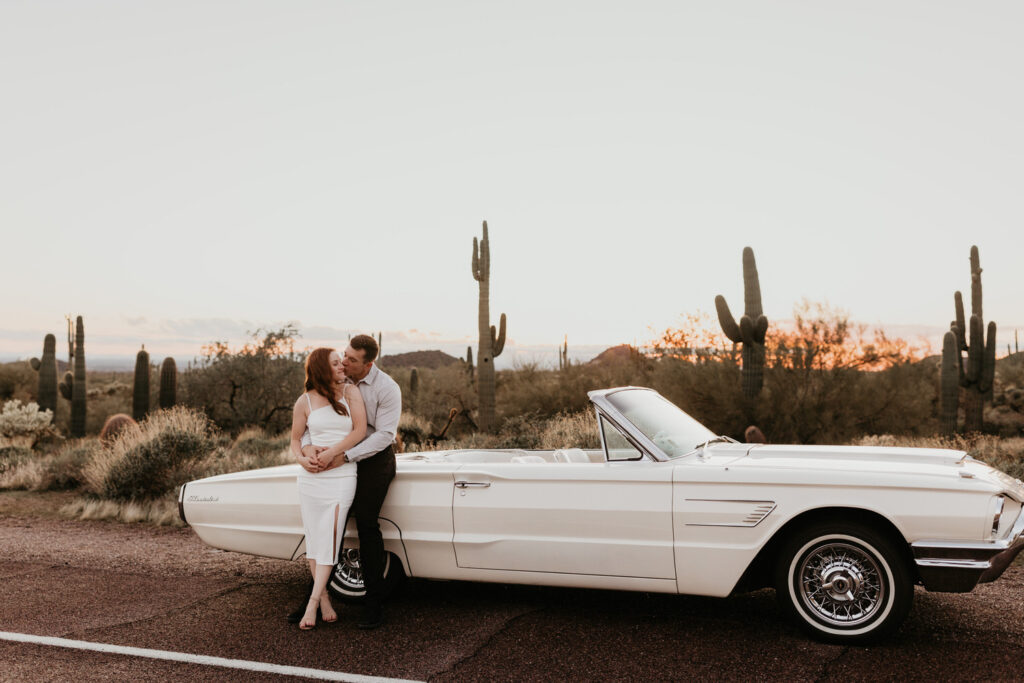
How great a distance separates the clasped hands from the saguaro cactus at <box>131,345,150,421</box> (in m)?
20.9

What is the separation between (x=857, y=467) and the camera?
496cm

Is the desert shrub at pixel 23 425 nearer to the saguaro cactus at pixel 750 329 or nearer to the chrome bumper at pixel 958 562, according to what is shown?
the saguaro cactus at pixel 750 329

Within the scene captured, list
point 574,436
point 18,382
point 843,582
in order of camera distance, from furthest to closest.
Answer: point 18,382 → point 574,436 → point 843,582

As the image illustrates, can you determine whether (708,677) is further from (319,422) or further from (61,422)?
(61,422)

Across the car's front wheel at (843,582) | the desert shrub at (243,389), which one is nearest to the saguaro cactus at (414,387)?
the desert shrub at (243,389)

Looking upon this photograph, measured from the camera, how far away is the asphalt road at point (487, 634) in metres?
4.54

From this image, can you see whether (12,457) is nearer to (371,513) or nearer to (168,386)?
(168,386)

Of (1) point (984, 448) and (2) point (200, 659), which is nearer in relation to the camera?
(2) point (200, 659)

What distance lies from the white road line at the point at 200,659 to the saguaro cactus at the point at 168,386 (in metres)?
19.4

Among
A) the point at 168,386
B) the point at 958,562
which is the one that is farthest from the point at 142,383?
the point at 958,562

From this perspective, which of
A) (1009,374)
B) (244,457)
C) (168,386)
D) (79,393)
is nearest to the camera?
(244,457)

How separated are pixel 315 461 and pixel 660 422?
240cm

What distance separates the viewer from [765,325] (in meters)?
19.9

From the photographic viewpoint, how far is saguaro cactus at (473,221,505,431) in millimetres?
22234
